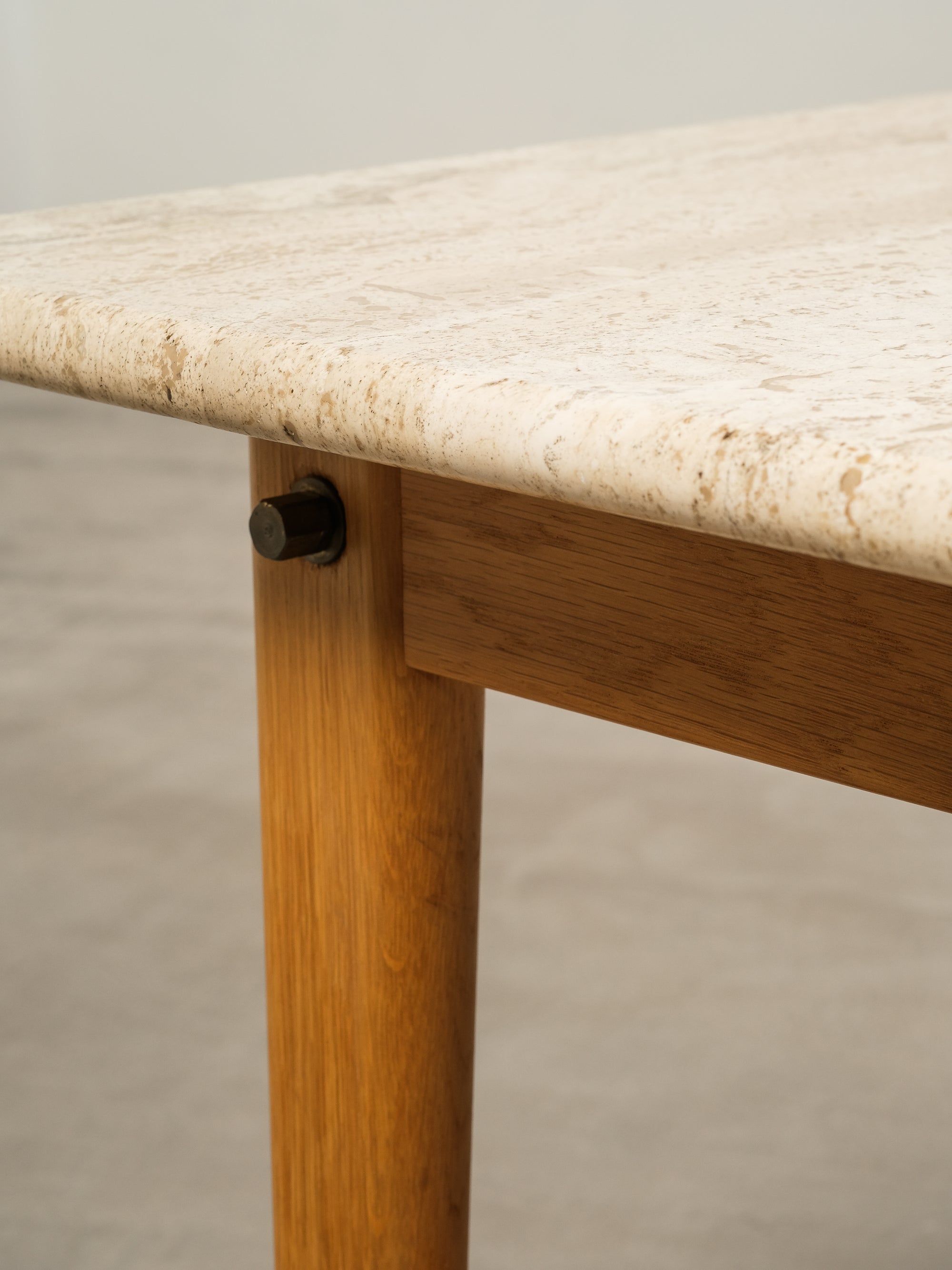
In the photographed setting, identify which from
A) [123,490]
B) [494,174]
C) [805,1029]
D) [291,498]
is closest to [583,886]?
[805,1029]

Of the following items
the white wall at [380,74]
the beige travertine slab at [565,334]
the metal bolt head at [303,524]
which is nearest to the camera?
the beige travertine slab at [565,334]

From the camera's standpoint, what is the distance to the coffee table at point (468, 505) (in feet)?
1.00

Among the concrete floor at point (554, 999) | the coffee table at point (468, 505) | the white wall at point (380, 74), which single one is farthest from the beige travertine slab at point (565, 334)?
the white wall at point (380, 74)

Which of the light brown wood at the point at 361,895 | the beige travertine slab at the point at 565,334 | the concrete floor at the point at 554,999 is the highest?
the beige travertine slab at the point at 565,334

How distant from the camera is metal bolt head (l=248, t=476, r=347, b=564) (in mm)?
466

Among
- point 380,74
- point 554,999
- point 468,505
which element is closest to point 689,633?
point 468,505

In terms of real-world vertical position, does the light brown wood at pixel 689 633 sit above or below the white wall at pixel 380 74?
below

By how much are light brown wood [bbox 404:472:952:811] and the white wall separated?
304cm

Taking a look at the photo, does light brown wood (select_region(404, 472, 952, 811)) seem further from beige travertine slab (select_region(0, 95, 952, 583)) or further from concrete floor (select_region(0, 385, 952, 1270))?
concrete floor (select_region(0, 385, 952, 1270))

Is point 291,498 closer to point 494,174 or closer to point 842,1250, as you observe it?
point 494,174

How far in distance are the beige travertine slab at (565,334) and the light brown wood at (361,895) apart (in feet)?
0.26

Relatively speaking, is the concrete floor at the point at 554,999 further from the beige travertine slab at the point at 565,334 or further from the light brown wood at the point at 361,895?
the beige travertine slab at the point at 565,334

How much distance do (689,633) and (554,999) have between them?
847 millimetres

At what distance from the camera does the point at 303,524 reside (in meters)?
0.47
